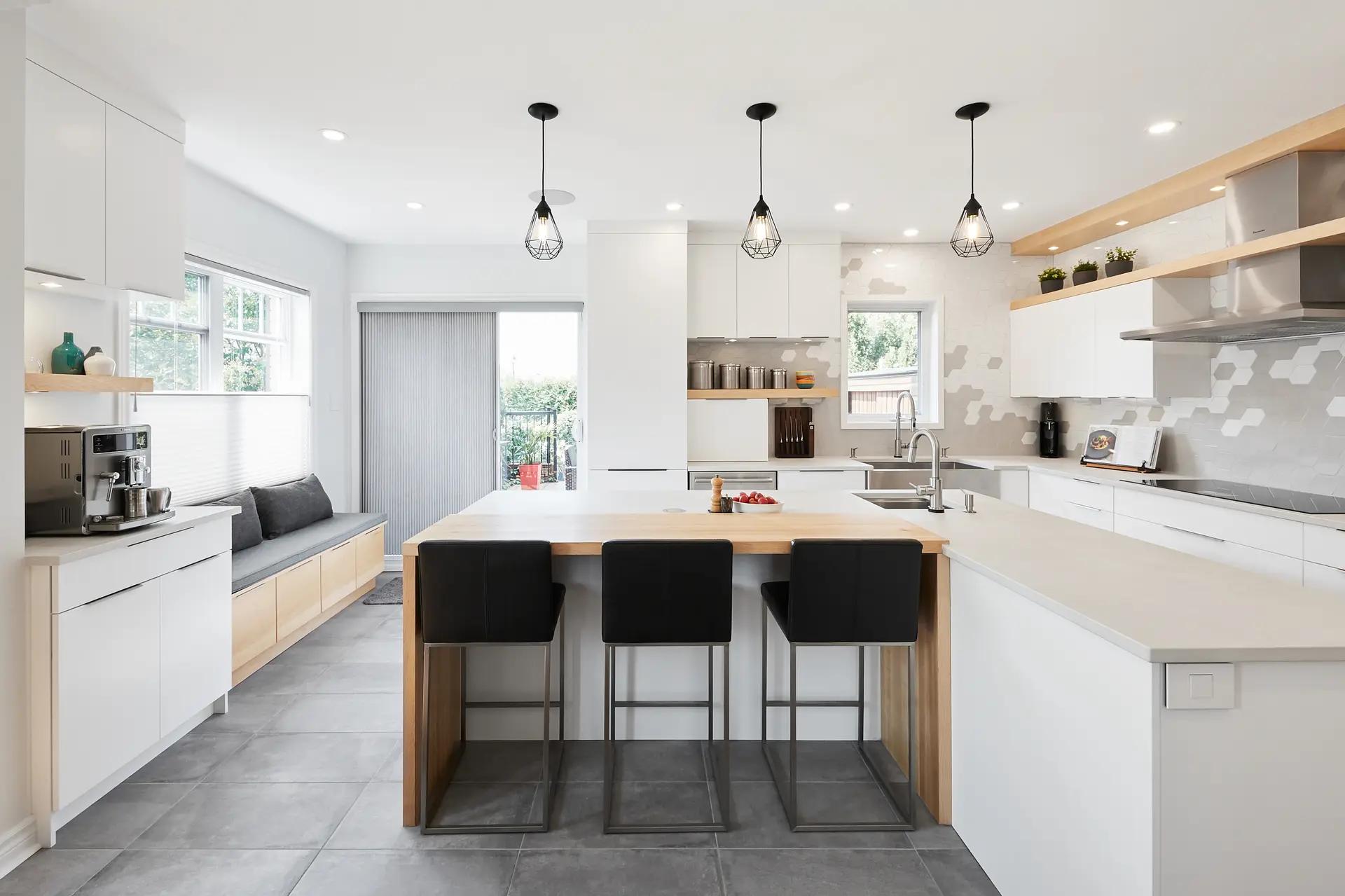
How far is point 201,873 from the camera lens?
1973 mm

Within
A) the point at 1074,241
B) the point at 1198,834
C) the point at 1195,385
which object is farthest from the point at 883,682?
the point at 1074,241

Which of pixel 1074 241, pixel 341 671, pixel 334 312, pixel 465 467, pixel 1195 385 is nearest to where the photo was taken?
pixel 341 671

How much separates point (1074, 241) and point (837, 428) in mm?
2110

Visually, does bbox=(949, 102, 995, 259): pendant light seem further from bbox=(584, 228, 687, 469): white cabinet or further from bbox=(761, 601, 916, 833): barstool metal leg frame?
bbox=(584, 228, 687, 469): white cabinet

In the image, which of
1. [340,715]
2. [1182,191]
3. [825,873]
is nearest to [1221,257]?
[1182,191]

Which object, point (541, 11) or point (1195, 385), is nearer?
point (541, 11)

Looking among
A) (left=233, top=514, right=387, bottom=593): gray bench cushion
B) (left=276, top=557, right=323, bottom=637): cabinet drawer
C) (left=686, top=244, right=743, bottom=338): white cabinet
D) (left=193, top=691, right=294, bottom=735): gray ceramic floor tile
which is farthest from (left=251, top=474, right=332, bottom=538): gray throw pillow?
(left=686, top=244, right=743, bottom=338): white cabinet

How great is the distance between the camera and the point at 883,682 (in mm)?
2695

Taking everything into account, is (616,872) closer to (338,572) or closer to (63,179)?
(63,179)

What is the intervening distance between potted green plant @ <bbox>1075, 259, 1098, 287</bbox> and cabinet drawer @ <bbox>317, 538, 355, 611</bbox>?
17.2 feet

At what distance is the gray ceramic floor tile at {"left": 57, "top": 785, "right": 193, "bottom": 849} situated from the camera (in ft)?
6.95

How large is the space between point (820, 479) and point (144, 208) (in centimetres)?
398

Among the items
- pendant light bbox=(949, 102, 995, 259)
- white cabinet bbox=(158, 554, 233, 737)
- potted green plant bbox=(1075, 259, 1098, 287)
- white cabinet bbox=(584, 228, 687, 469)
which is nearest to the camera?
white cabinet bbox=(158, 554, 233, 737)

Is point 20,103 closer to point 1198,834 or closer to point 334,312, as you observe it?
point 334,312
